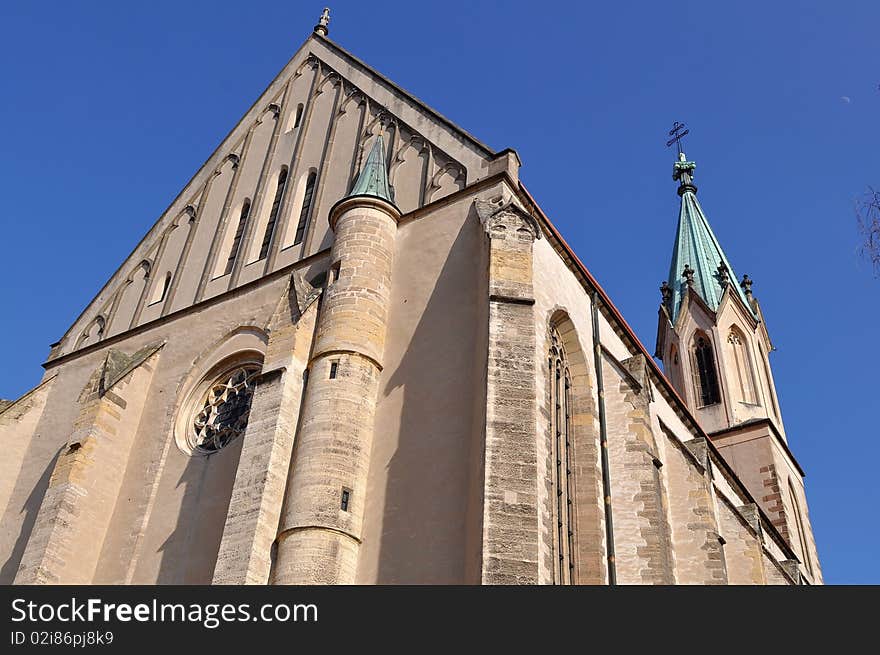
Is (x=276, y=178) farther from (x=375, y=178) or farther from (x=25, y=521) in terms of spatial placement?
(x=25, y=521)

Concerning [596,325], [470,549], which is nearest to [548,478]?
[470,549]

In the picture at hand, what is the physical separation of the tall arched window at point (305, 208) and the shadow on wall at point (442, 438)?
168 inches

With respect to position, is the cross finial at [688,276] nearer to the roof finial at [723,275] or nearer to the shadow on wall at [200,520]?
the roof finial at [723,275]

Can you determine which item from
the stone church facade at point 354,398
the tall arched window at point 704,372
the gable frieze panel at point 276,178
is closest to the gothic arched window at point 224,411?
the stone church facade at point 354,398

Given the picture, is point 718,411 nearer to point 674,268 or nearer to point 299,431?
point 674,268

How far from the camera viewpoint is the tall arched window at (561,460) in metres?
12.6

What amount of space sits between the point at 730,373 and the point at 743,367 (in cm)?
92

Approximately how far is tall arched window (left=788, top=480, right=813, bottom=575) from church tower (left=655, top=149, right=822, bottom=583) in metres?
0.04

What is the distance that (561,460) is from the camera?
13.5 m

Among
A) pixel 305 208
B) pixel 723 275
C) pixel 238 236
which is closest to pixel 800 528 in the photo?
pixel 723 275

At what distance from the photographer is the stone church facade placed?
36.8 feet

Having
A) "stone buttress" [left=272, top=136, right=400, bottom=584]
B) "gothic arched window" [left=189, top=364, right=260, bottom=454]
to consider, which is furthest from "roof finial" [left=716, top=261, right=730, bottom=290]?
"gothic arched window" [left=189, top=364, right=260, bottom=454]

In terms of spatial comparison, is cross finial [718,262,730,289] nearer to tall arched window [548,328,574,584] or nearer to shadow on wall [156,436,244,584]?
tall arched window [548,328,574,584]
